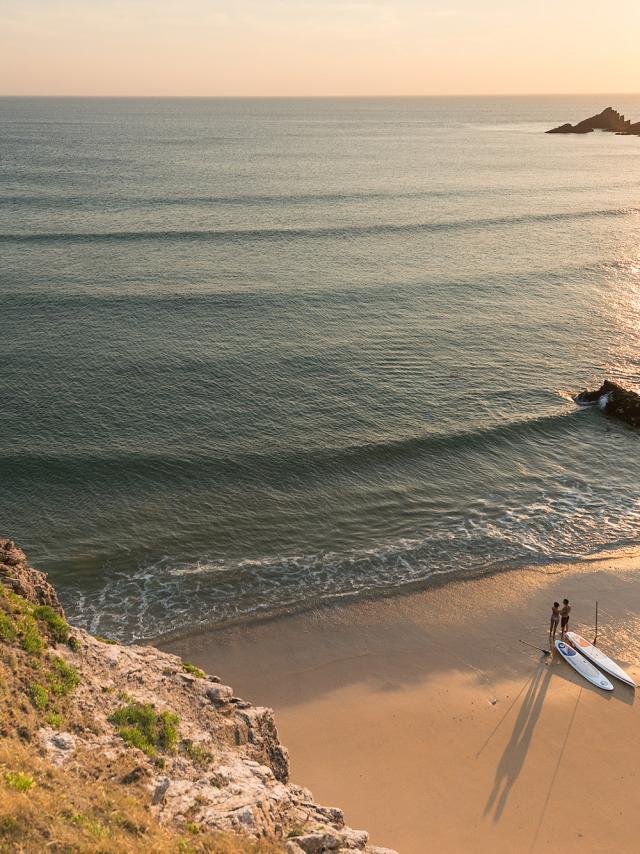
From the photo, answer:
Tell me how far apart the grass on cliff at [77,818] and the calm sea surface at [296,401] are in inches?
598

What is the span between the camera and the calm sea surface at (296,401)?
3403 centimetres

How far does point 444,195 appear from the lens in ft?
372

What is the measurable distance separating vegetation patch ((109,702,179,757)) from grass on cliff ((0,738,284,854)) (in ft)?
5.50

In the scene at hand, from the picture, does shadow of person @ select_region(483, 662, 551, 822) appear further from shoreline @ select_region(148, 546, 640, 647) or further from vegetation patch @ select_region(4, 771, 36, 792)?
vegetation patch @ select_region(4, 771, 36, 792)

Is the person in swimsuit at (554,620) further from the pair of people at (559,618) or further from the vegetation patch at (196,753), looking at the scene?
the vegetation patch at (196,753)

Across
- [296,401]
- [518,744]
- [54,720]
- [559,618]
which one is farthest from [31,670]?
[296,401]

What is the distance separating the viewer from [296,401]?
47031 millimetres

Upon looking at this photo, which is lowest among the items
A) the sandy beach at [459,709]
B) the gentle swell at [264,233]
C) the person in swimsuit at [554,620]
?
the sandy beach at [459,709]

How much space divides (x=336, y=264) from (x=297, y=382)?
2850 centimetres

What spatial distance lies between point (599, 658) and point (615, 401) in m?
24.8

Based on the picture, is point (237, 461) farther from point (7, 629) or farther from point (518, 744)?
point (7, 629)

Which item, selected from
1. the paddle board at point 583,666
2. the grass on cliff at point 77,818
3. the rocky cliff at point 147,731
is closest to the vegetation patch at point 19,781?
the grass on cliff at point 77,818

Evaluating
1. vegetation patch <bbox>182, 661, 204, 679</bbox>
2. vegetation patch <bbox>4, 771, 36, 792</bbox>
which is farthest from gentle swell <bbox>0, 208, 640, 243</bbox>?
vegetation patch <bbox>4, 771, 36, 792</bbox>

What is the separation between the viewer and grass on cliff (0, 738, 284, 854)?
12195 millimetres
